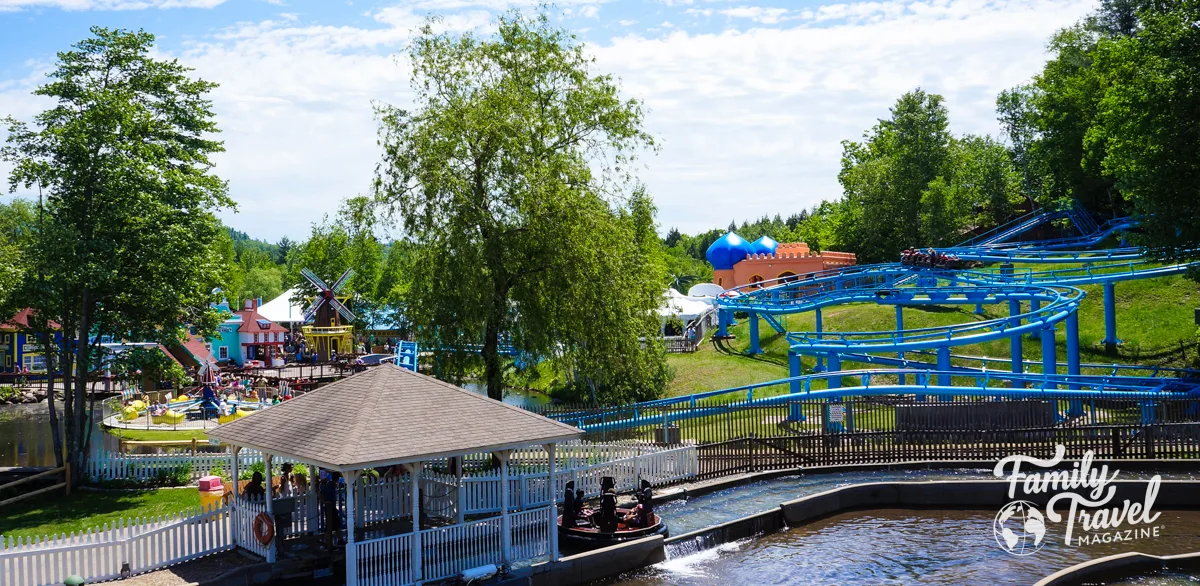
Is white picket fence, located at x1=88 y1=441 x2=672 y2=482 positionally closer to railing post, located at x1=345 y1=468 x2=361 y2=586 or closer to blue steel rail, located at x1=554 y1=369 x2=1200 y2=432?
blue steel rail, located at x1=554 y1=369 x2=1200 y2=432

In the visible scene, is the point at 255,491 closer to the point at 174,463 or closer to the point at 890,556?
the point at 174,463

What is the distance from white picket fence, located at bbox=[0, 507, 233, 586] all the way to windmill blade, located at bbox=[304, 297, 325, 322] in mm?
52290

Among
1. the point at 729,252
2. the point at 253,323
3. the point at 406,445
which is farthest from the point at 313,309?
the point at 406,445

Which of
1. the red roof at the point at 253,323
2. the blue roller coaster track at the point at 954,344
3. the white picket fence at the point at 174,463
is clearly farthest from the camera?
the red roof at the point at 253,323

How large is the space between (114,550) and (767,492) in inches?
583

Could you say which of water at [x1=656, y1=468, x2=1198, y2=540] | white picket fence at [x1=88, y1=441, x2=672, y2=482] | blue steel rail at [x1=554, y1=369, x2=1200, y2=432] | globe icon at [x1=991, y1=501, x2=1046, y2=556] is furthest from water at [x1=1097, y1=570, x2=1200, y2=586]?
blue steel rail at [x1=554, y1=369, x2=1200, y2=432]

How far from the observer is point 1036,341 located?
45.8 m

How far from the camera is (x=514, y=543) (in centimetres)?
1620

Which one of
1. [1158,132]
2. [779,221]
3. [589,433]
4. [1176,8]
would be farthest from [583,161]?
[779,221]

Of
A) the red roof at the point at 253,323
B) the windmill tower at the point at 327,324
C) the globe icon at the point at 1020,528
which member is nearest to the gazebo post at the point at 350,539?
the globe icon at the point at 1020,528

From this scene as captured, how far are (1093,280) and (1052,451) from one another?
60.1ft

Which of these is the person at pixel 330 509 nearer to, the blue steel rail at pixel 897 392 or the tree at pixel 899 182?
the blue steel rail at pixel 897 392

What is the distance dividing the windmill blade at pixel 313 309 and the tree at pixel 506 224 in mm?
44024

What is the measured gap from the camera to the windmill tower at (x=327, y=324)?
6544 cm
